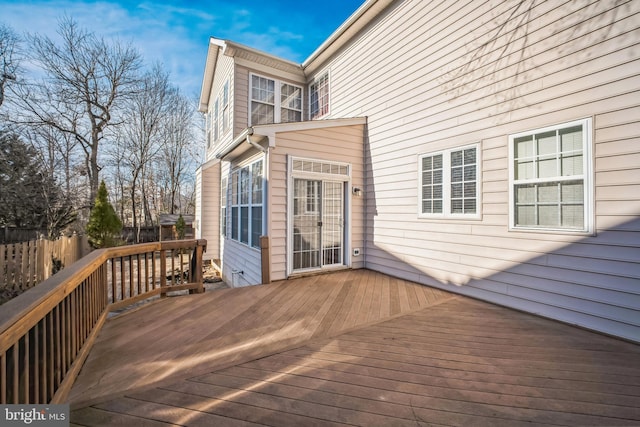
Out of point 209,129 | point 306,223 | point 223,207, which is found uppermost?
point 209,129

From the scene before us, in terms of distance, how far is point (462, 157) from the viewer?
4.04m

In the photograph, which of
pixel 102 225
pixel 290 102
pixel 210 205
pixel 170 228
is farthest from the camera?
pixel 170 228

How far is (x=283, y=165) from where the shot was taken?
479cm

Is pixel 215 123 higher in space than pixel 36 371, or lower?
higher

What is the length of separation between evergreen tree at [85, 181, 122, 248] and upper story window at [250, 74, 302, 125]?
267 inches

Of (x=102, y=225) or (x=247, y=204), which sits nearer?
(x=247, y=204)

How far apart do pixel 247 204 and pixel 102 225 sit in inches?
275

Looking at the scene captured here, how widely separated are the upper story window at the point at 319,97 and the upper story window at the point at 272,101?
370 millimetres

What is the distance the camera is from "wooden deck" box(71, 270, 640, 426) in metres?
1.64

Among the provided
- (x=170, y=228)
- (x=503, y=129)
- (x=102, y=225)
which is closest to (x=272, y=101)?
(x=503, y=129)

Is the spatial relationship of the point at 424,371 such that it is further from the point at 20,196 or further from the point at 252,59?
the point at 20,196

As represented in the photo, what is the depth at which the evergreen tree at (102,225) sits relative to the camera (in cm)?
938

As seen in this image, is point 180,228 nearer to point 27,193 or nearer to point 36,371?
point 27,193

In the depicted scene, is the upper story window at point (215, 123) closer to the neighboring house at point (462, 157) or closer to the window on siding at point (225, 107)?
the window on siding at point (225, 107)
